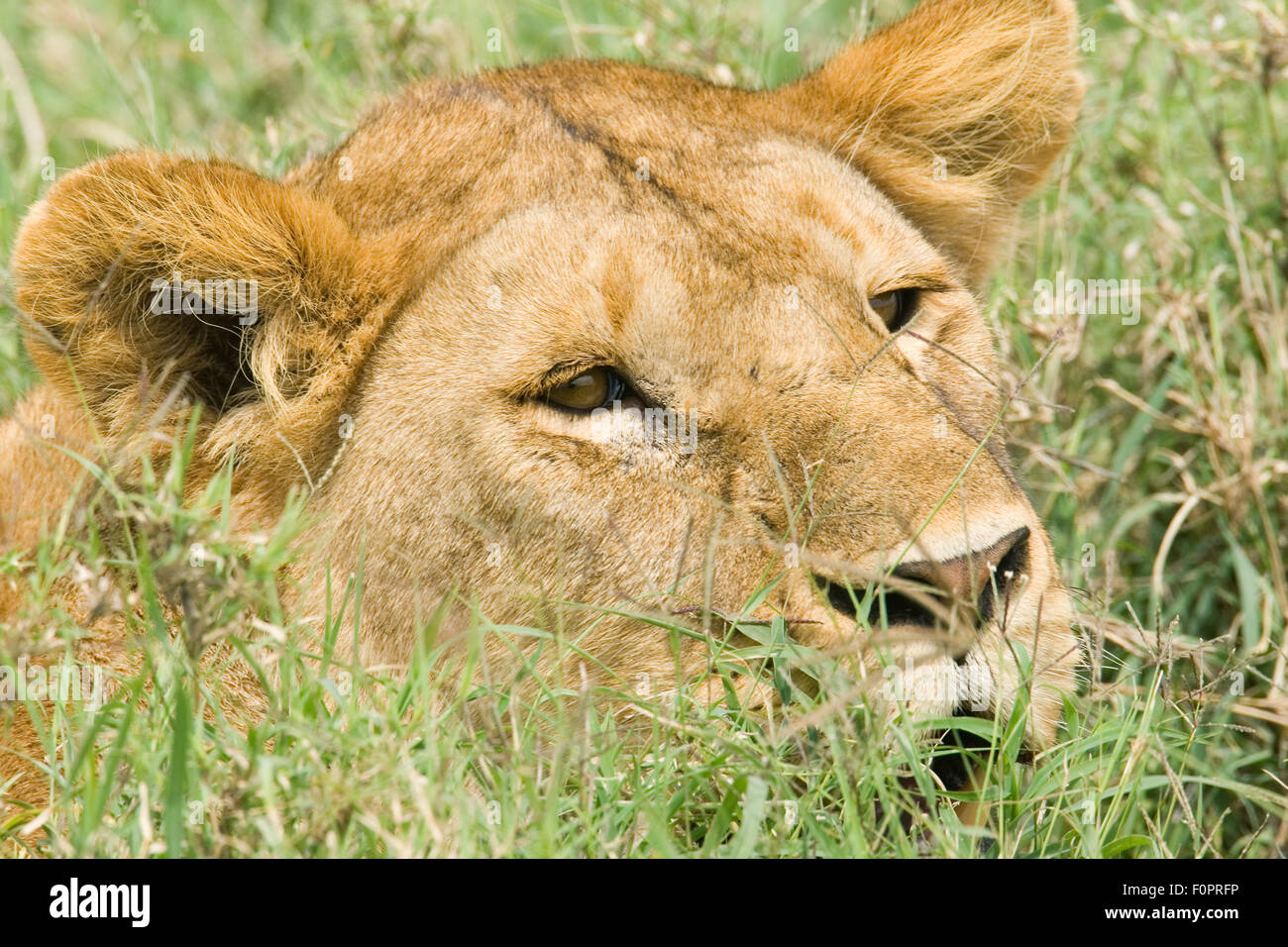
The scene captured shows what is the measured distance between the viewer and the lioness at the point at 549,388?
115 inches

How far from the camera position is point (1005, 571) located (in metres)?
2.91

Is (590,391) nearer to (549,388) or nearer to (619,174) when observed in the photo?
(549,388)

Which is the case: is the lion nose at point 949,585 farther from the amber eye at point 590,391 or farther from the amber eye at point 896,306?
the amber eye at point 896,306

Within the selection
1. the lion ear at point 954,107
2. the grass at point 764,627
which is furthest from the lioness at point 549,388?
the lion ear at point 954,107

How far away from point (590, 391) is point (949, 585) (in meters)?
0.84

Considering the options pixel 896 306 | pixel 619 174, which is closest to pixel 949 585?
pixel 896 306

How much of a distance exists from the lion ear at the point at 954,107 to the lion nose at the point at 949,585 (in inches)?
51.4

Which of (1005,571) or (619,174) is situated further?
(619,174)

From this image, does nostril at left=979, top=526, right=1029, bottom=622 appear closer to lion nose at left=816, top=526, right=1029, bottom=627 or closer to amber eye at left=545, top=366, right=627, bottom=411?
lion nose at left=816, top=526, right=1029, bottom=627

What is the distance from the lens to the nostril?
2.80m

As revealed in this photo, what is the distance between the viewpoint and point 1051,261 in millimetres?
5062

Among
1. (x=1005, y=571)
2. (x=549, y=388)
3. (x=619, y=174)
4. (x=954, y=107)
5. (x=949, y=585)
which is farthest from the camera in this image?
(x=954, y=107)

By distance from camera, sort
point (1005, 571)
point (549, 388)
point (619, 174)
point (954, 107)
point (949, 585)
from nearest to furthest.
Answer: point (949, 585)
point (1005, 571)
point (549, 388)
point (619, 174)
point (954, 107)
